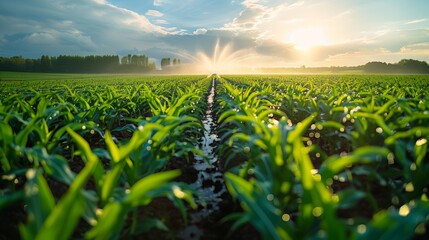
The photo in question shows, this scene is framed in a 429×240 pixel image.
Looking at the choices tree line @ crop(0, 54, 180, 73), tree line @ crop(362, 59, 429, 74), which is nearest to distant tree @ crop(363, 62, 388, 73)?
tree line @ crop(362, 59, 429, 74)

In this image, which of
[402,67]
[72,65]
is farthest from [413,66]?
[72,65]

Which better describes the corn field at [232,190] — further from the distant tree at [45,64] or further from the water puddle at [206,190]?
the distant tree at [45,64]

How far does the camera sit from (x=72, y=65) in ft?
294

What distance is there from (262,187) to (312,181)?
374mm

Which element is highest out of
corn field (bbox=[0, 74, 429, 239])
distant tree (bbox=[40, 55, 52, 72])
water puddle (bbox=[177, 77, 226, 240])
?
distant tree (bbox=[40, 55, 52, 72])

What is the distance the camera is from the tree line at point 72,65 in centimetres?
8000

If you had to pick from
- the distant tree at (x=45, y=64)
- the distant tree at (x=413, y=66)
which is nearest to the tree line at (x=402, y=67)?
the distant tree at (x=413, y=66)

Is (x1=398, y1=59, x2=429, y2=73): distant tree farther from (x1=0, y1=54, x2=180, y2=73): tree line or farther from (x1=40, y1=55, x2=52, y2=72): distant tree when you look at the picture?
(x1=40, y1=55, x2=52, y2=72): distant tree

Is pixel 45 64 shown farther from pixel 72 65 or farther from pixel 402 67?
pixel 402 67

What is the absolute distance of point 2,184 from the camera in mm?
2883

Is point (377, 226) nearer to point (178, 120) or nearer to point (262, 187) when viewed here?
point (262, 187)

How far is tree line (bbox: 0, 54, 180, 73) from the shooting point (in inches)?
3150

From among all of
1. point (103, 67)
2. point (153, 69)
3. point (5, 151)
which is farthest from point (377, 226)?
point (153, 69)

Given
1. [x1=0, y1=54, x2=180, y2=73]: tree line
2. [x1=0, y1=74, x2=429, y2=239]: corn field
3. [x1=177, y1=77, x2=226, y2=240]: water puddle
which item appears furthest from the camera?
[x1=0, y1=54, x2=180, y2=73]: tree line
